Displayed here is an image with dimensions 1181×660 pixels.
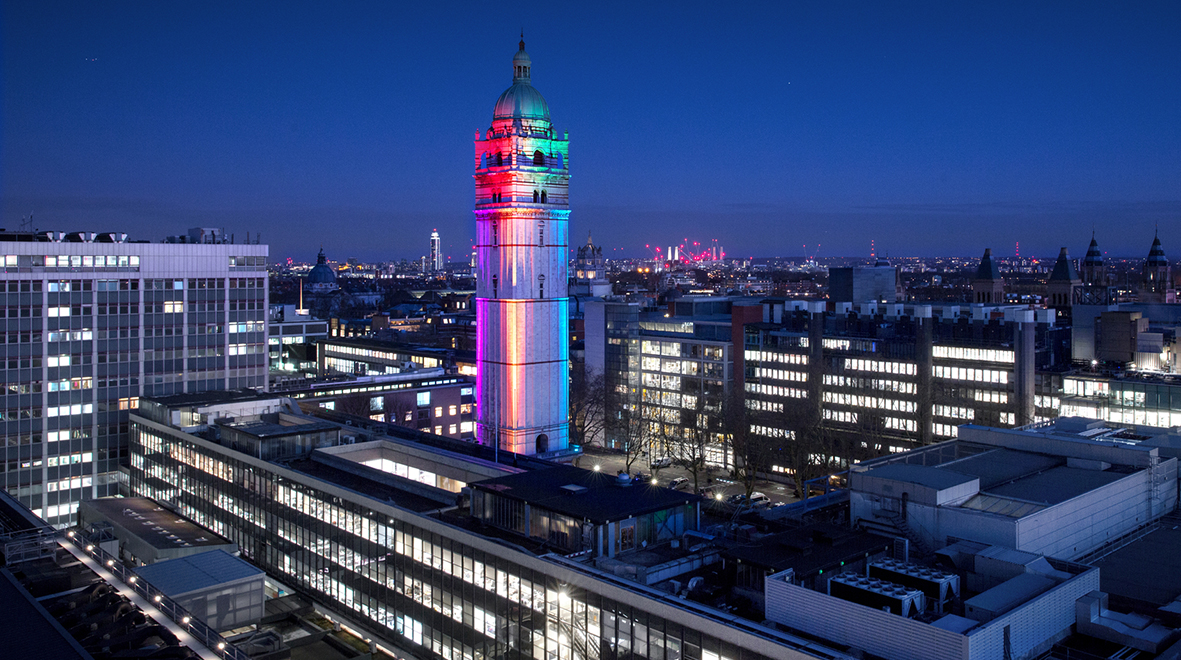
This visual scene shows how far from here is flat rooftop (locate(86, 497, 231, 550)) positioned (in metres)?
51.9

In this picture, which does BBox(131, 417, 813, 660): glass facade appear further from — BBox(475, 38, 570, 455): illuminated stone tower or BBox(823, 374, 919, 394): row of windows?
BBox(823, 374, 919, 394): row of windows

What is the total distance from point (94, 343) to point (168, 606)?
54247 mm

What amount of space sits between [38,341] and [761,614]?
217ft

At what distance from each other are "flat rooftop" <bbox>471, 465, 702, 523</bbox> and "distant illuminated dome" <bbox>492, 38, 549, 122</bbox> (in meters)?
39.8

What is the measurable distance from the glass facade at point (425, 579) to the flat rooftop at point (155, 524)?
72.5 inches

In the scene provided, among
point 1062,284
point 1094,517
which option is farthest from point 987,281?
point 1094,517

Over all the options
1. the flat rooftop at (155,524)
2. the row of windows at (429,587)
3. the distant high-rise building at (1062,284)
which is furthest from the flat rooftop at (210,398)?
the distant high-rise building at (1062,284)

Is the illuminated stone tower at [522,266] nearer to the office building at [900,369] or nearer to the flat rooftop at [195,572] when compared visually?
the office building at [900,369]

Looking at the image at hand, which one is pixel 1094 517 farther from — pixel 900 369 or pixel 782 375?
pixel 782 375

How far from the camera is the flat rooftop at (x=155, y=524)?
51875 millimetres

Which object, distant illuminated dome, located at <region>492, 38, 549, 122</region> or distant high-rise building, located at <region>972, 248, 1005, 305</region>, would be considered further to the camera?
distant high-rise building, located at <region>972, 248, 1005, 305</region>

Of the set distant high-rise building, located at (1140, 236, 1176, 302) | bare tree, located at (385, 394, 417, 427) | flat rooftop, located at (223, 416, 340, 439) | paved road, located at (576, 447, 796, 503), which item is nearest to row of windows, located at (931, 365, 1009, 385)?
paved road, located at (576, 447, 796, 503)

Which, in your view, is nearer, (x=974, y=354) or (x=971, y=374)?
(x=974, y=354)

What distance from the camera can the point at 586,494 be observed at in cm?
3884
